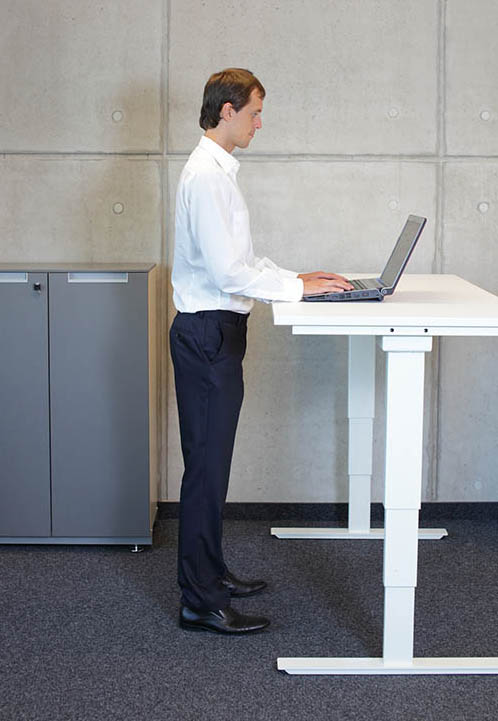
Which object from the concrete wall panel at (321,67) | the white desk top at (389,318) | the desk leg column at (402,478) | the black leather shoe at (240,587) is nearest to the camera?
the white desk top at (389,318)

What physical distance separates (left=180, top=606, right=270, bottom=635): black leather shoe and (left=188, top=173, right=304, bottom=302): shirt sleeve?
111 centimetres

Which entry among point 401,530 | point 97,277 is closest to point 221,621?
point 401,530

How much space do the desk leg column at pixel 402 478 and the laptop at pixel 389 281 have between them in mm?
258

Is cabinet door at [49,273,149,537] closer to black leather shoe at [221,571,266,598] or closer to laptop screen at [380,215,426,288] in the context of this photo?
black leather shoe at [221,571,266,598]

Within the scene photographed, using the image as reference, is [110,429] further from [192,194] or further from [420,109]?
[420,109]

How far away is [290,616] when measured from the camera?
3.51 m

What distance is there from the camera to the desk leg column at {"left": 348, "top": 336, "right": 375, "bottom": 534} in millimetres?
4227

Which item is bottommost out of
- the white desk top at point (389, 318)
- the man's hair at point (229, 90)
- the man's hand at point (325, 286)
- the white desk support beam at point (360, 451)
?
the white desk support beam at point (360, 451)

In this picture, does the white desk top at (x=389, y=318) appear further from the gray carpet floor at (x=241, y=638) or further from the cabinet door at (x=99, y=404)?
the cabinet door at (x=99, y=404)

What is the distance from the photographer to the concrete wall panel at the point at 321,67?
433cm

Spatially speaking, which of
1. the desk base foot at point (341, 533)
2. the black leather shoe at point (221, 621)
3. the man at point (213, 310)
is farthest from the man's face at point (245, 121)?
the desk base foot at point (341, 533)

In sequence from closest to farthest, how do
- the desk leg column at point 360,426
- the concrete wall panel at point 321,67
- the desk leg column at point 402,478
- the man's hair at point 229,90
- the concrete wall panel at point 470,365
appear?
the desk leg column at point 402,478
the man's hair at point 229,90
the desk leg column at point 360,426
the concrete wall panel at point 321,67
the concrete wall panel at point 470,365

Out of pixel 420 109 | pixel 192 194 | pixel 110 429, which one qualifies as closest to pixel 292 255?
pixel 420 109

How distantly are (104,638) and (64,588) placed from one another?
514mm
